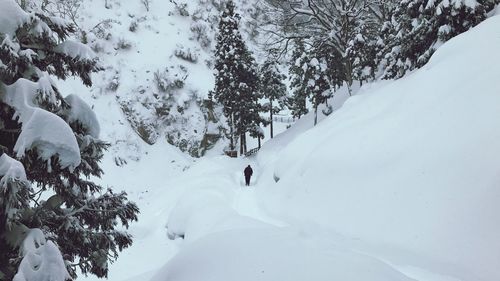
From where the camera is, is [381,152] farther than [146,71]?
No

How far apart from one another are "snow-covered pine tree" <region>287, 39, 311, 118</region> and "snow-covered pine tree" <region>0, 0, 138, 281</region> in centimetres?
2251

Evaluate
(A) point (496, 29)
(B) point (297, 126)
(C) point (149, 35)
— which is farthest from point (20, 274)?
(C) point (149, 35)

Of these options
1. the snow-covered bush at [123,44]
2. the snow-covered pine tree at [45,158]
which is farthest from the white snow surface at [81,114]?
the snow-covered bush at [123,44]

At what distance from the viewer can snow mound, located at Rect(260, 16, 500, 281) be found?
6.93m

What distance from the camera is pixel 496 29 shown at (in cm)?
1220

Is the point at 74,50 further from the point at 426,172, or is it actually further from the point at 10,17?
the point at 426,172

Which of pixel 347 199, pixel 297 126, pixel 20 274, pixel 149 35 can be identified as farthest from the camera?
pixel 149 35

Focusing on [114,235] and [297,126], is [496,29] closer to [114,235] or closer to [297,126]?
[114,235]

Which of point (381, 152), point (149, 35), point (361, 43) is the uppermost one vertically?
point (149, 35)

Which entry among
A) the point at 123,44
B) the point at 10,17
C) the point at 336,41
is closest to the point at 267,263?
the point at 10,17

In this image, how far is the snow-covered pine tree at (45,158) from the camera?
4.51m

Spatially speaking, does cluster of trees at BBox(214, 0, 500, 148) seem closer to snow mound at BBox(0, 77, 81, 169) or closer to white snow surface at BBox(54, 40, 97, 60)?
white snow surface at BBox(54, 40, 97, 60)

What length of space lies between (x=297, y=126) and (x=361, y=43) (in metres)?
11.8

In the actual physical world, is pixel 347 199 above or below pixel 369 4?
below
